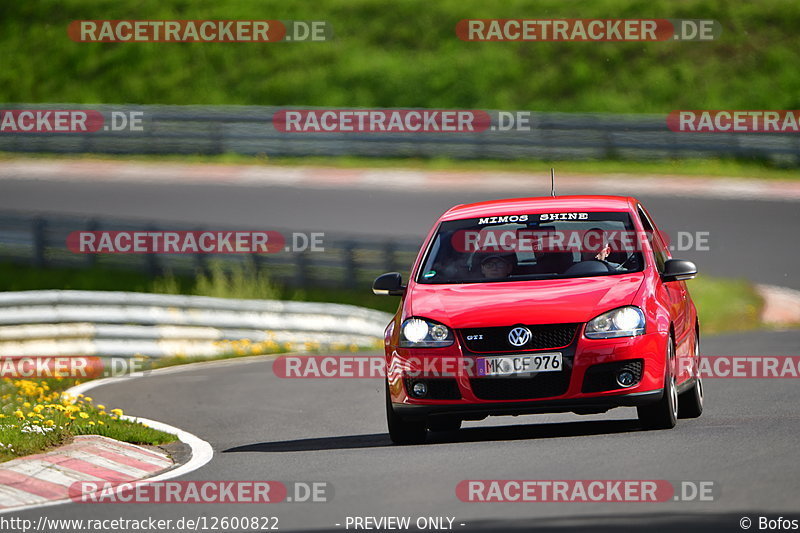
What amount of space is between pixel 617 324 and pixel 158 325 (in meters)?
11.0

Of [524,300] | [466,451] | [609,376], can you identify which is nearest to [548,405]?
[609,376]

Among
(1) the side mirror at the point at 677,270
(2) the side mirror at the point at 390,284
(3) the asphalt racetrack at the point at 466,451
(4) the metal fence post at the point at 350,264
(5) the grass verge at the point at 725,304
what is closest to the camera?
(3) the asphalt racetrack at the point at 466,451

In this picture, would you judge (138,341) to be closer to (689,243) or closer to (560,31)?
(689,243)

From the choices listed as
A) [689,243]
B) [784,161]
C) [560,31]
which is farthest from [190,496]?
[560,31]

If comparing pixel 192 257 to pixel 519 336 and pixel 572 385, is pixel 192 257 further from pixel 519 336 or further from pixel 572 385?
pixel 572 385

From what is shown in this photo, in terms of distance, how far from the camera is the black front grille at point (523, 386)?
989 centimetres

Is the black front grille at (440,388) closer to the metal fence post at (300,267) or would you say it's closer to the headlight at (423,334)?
the headlight at (423,334)

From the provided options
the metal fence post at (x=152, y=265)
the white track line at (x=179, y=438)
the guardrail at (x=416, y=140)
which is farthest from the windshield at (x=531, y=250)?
the guardrail at (x=416, y=140)

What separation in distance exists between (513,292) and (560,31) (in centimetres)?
3799

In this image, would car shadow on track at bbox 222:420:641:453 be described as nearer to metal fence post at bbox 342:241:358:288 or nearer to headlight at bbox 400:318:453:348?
headlight at bbox 400:318:453:348

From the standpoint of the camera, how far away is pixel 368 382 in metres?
16.3

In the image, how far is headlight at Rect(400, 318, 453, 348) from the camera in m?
10.1

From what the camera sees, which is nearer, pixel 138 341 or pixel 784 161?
pixel 138 341

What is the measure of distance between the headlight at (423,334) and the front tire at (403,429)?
48 cm
